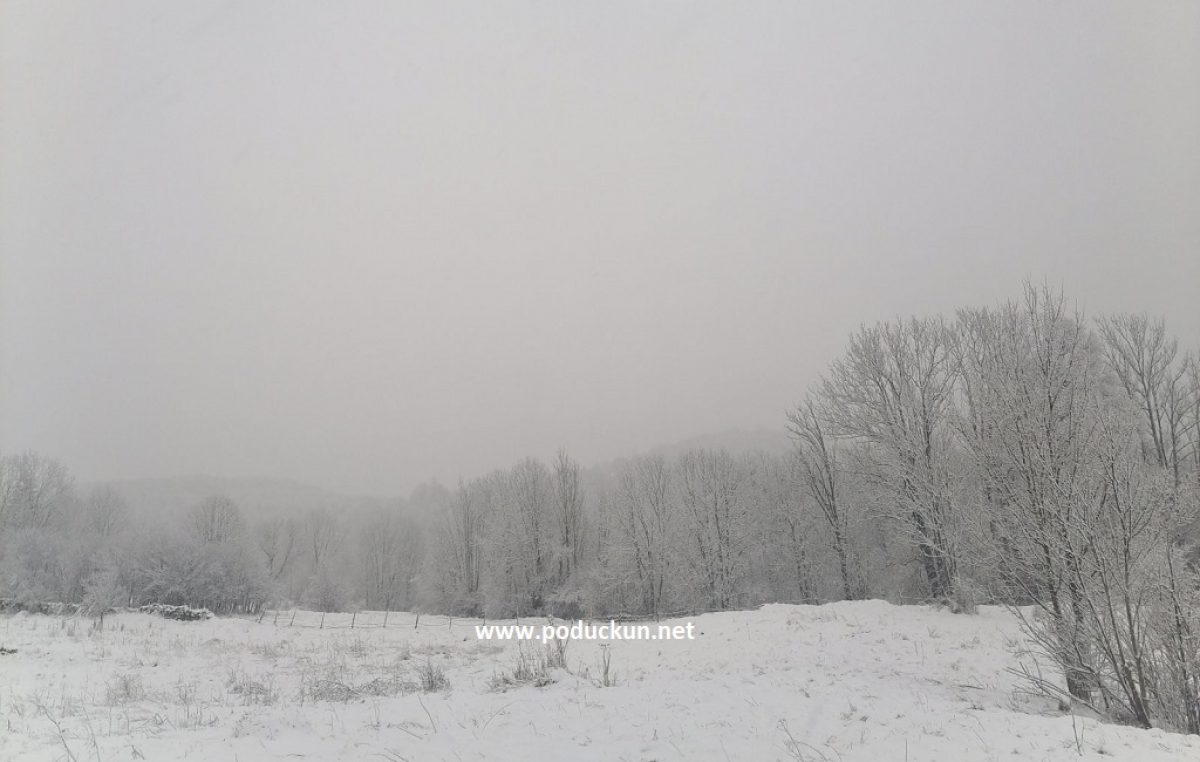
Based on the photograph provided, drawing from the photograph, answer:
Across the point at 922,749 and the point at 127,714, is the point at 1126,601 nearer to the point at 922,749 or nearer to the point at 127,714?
the point at 922,749

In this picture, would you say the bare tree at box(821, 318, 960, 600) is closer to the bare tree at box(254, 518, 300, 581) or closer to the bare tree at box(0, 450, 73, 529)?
the bare tree at box(0, 450, 73, 529)

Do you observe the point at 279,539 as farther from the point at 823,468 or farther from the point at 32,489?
the point at 823,468

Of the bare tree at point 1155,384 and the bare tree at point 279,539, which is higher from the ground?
the bare tree at point 1155,384

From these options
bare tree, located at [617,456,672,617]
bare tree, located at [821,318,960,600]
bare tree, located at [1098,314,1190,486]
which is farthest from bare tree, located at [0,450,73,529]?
bare tree, located at [1098,314,1190,486]

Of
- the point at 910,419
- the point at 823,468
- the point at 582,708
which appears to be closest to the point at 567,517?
the point at 823,468

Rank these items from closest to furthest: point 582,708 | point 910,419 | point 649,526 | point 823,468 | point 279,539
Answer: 1. point 582,708
2. point 910,419
3. point 823,468
4. point 649,526
5. point 279,539

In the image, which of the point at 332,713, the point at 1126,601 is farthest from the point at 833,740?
the point at 332,713

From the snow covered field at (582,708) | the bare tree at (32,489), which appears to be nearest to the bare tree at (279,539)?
the bare tree at (32,489)

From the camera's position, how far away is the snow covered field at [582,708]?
6605 millimetres

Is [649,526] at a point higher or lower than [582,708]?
higher

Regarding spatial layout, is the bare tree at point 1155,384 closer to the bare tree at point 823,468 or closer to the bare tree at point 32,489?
the bare tree at point 823,468

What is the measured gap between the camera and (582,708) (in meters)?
8.41

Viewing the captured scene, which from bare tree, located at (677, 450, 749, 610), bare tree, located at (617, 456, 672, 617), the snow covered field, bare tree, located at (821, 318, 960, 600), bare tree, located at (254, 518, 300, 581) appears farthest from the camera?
bare tree, located at (254, 518, 300, 581)

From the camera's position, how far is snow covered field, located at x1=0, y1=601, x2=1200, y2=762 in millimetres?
6605
